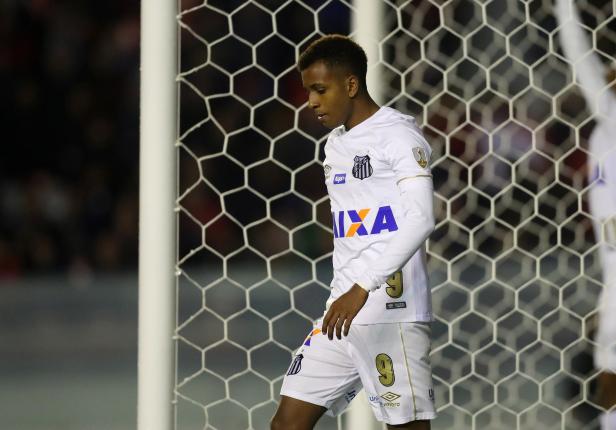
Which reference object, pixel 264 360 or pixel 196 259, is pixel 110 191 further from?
pixel 264 360

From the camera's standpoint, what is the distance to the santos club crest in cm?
186

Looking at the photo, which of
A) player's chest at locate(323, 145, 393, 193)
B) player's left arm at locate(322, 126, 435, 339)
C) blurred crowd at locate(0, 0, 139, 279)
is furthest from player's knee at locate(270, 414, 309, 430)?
blurred crowd at locate(0, 0, 139, 279)

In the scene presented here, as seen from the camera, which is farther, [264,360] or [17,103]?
[17,103]

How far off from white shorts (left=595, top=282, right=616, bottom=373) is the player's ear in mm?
998

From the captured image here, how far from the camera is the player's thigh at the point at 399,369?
1865mm

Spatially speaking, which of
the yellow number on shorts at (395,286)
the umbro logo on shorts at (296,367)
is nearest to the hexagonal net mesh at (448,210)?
the umbro logo on shorts at (296,367)

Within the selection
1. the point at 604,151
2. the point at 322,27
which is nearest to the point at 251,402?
the point at 604,151

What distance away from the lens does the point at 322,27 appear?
5.39 metres

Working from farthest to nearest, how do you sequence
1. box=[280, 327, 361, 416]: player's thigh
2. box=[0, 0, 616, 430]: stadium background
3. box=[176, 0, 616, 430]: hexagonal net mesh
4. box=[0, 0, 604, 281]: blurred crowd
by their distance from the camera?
box=[0, 0, 604, 281]: blurred crowd < box=[0, 0, 616, 430]: stadium background < box=[176, 0, 616, 430]: hexagonal net mesh < box=[280, 327, 361, 416]: player's thigh

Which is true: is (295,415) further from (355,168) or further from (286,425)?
(355,168)

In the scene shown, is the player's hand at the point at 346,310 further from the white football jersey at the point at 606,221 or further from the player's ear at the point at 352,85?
the white football jersey at the point at 606,221

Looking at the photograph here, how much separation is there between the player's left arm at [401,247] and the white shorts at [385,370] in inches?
5.8

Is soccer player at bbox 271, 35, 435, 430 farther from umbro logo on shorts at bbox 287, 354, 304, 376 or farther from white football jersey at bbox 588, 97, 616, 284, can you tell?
white football jersey at bbox 588, 97, 616, 284

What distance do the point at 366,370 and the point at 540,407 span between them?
1.62 meters
